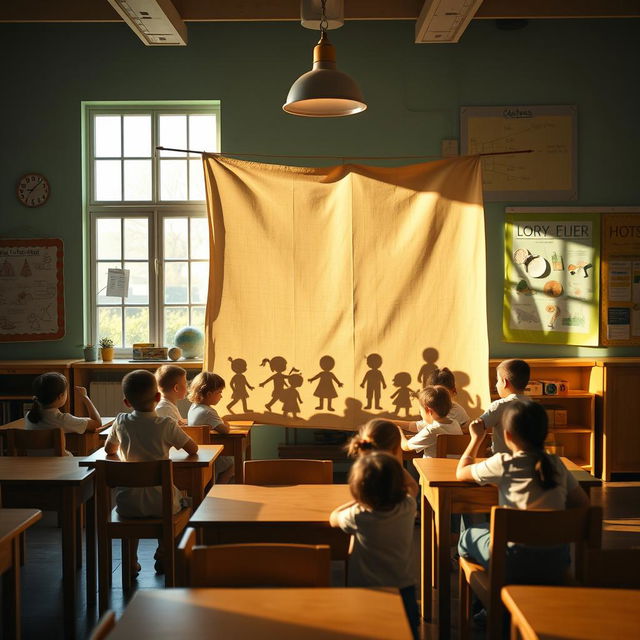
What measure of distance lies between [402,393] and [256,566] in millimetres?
2967

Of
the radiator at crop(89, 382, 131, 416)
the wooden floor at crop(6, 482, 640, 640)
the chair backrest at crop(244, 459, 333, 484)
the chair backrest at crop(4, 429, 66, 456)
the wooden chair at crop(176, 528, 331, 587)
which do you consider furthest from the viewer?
the radiator at crop(89, 382, 131, 416)

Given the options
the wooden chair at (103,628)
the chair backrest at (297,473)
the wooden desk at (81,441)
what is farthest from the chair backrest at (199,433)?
the wooden chair at (103,628)

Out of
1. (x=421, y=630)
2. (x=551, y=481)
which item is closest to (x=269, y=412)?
(x=421, y=630)

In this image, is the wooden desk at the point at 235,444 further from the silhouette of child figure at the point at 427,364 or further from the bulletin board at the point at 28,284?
the bulletin board at the point at 28,284

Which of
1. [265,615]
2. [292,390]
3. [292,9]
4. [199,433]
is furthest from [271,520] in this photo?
[292,9]

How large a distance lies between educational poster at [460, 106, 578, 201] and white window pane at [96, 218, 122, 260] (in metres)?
3.00

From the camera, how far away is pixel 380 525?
2.42m

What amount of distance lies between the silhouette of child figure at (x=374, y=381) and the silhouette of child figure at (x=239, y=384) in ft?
2.46

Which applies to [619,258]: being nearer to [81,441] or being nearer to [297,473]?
[297,473]

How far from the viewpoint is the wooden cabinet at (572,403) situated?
19.5ft

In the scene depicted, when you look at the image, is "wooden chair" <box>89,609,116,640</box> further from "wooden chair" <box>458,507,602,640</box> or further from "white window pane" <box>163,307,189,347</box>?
"white window pane" <box>163,307,189,347</box>

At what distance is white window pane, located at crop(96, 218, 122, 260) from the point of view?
645 cm

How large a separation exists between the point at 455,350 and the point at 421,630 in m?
2.03

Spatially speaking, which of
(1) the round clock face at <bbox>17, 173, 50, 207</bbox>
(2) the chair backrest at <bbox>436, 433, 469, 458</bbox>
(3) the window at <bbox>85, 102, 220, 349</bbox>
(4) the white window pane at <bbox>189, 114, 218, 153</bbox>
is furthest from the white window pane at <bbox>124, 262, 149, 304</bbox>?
(2) the chair backrest at <bbox>436, 433, 469, 458</bbox>
